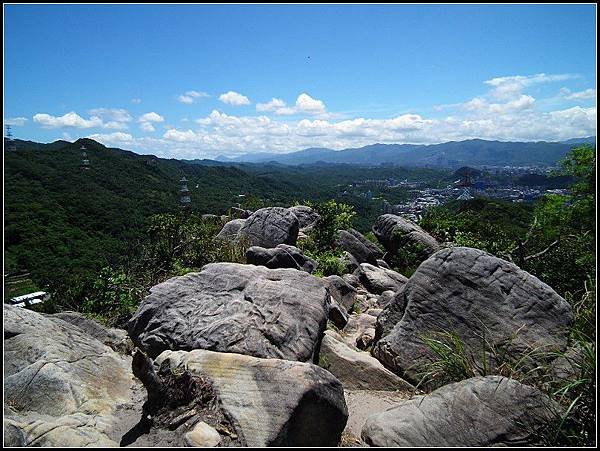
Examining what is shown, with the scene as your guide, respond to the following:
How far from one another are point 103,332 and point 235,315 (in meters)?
2.29

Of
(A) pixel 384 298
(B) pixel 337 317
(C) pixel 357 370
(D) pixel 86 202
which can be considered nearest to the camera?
(C) pixel 357 370

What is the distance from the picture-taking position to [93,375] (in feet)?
16.0

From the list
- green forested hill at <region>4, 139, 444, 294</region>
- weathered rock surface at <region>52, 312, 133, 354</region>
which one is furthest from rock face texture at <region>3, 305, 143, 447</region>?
green forested hill at <region>4, 139, 444, 294</region>

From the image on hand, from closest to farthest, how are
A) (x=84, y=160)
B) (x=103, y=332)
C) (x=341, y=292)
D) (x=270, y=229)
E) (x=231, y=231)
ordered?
1. (x=103, y=332)
2. (x=341, y=292)
3. (x=270, y=229)
4. (x=231, y=231)
5. (x=84, y=160)

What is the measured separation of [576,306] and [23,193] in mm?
55467

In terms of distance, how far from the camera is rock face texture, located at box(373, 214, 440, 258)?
12.9m

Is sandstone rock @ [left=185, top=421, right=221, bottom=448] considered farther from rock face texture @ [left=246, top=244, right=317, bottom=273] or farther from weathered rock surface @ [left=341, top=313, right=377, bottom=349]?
rock face texture @ [left=246, top=244, right=317, bottom=273]

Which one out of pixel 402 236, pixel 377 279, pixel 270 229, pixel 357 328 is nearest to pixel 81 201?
pixel 270 229

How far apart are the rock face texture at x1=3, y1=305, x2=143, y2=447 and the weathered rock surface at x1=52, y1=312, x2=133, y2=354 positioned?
13.6 inches

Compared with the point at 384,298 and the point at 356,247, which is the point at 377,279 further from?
the point at 356,247

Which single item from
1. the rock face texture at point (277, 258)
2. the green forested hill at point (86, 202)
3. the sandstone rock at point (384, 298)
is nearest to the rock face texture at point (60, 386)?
the rock face texture at point (277, 258)

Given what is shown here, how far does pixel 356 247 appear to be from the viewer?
12.6 meters

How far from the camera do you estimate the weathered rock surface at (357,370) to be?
5.34 metres

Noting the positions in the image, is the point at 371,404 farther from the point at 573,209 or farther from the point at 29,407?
the point at 573,209
